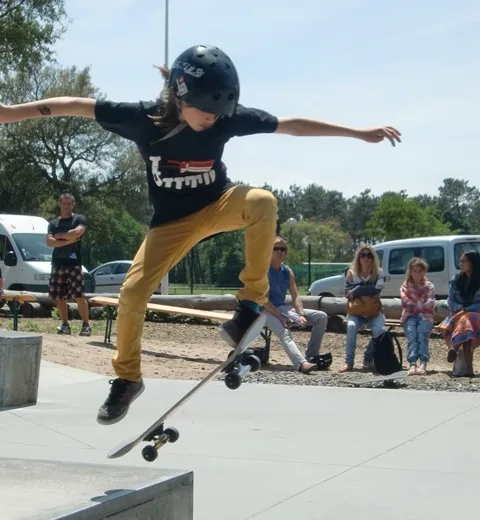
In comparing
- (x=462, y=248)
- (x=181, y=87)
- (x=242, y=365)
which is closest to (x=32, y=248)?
(x=462, y=248)

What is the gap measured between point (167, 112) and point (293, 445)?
290 cm

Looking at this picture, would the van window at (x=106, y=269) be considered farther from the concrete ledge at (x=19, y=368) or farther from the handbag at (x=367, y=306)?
the concrete ledge at (x=19, y=368)

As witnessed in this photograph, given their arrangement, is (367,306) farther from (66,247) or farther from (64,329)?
(64,329)

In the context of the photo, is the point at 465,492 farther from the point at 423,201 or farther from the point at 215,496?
the point at 423,201

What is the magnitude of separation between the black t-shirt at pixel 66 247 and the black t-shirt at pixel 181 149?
828 centimetres

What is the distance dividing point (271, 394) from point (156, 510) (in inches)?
197

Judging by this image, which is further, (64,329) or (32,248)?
(32,248)

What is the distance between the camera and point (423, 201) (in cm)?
12250

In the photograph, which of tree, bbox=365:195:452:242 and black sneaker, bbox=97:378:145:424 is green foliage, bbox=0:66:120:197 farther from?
black sneaker, bbox=97:378:145:424

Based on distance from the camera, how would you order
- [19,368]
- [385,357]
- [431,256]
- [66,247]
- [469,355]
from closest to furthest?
[19,368]
[385,357]
[469,355]
[66,247]
[431,256]

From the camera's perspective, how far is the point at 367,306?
1156 centimetres

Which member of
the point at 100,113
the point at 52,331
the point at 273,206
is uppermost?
the point at 100,113

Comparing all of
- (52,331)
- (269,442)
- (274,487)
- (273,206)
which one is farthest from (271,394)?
(52,331)

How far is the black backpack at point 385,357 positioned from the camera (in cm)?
1037
